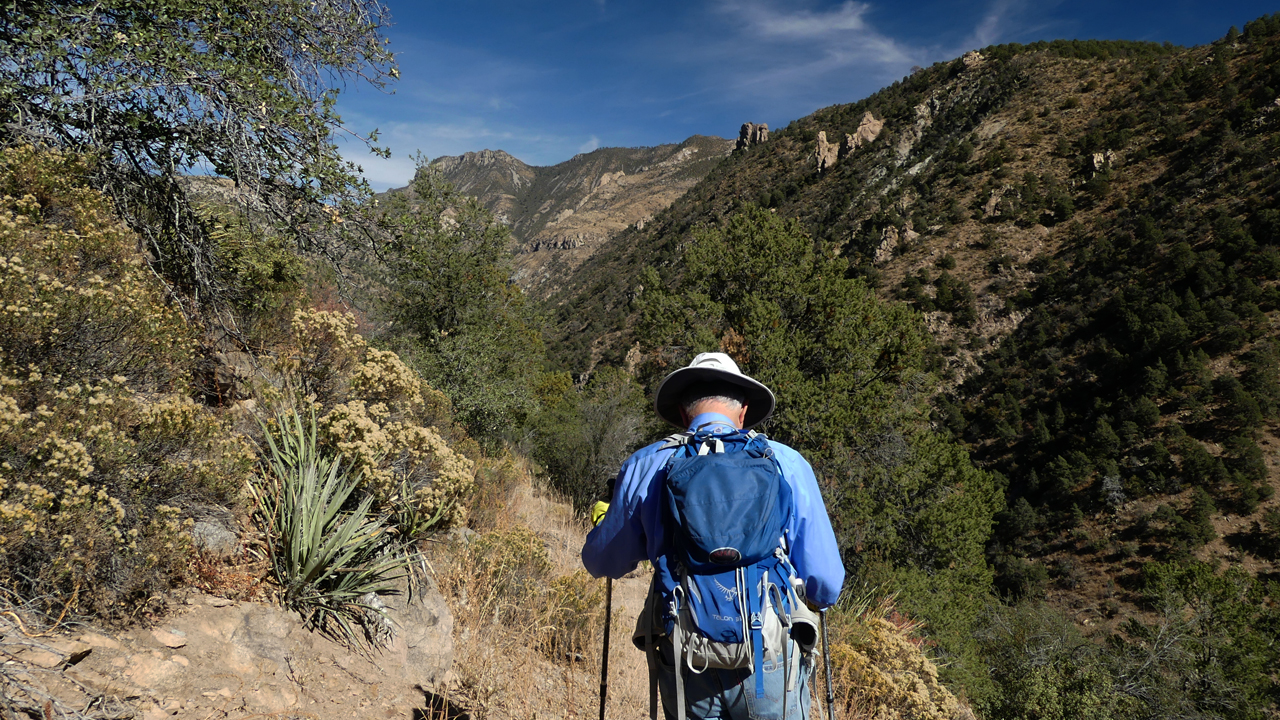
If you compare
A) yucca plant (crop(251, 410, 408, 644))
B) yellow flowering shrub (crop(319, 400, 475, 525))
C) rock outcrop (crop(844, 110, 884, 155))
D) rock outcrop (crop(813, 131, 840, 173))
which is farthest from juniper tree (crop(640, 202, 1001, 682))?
rock outcrop (crop(844, 110, 884, 155))

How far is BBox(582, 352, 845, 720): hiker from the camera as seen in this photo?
176 centimetres

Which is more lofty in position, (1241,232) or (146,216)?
(1241,232)

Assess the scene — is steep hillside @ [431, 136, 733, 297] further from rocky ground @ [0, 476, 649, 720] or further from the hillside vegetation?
rocky ground @ [0, 476, 649, 720]

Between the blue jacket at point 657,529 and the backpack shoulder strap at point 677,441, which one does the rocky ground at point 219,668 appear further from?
the backpack shoulder strap at point 677,441

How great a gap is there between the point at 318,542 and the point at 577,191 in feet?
526

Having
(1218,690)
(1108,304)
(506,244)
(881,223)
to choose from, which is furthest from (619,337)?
(1218,690)

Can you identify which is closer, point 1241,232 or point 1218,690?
point 1218,690

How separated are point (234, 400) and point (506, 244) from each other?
28.4ft

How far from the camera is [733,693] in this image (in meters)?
1.83

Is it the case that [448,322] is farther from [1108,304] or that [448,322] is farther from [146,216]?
[1108,304]

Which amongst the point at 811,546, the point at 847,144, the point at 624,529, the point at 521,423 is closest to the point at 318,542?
the point at 624,529

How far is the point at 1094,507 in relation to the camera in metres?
24.0

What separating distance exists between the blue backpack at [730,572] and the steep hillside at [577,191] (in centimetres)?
8718

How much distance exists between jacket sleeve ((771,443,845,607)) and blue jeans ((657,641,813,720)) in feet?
0.73
